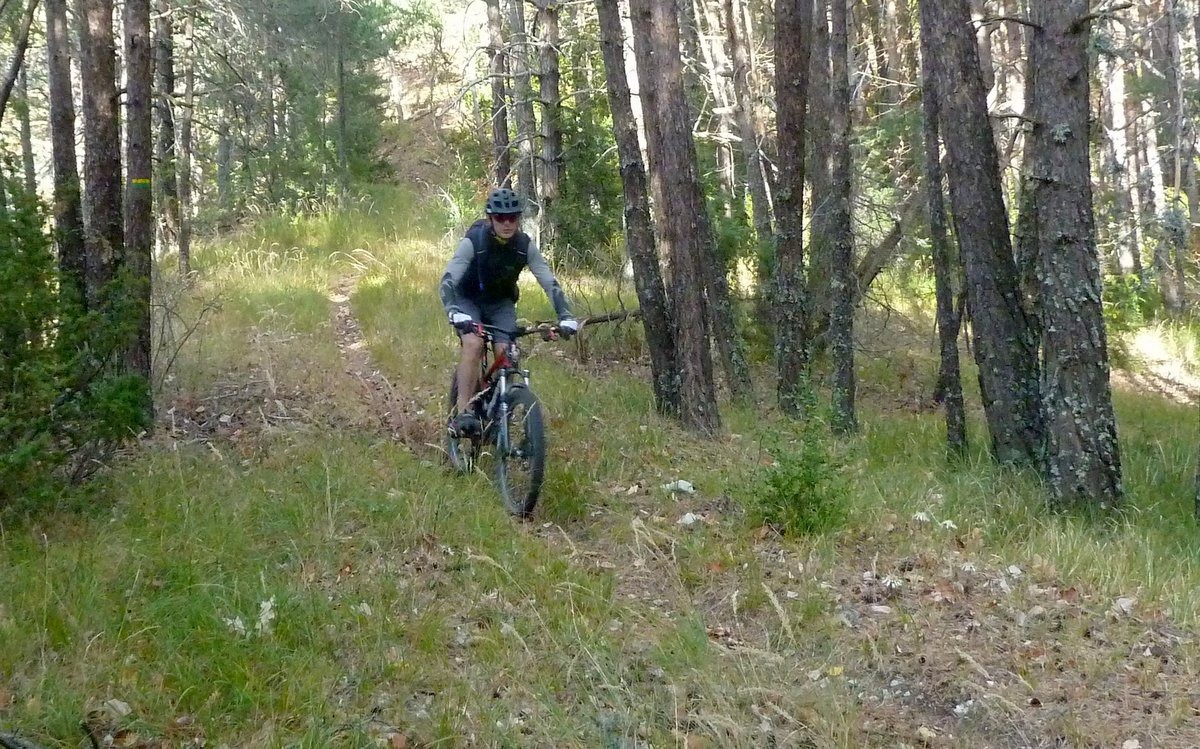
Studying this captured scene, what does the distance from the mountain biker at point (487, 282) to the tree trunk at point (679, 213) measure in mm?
2028

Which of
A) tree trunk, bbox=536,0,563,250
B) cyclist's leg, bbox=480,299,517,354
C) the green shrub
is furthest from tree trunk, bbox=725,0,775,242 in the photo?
the green shrub

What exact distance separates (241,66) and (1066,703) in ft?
59.7

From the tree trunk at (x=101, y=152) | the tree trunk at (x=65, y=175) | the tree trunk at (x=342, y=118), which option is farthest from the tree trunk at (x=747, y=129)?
the tree trunk at (x=342, y=118)

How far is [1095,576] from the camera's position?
546 cm

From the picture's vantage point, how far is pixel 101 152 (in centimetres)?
725

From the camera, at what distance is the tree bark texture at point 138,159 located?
7.63m

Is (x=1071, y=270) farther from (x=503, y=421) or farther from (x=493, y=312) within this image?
(x=493, y=312)

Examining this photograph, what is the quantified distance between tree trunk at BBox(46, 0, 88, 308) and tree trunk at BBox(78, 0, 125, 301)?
5.2 inches

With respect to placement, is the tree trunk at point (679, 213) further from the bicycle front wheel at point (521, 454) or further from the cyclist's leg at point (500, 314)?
the bicycle front wheel at point (521, 454)

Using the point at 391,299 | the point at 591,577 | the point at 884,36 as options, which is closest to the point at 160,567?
the point at 591,577

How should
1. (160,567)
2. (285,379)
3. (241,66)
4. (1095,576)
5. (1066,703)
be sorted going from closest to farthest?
(1066,703)
(160,567)
(1095,576)
(285,379)
(241,66)

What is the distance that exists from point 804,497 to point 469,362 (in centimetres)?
268

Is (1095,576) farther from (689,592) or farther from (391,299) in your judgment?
(391,299)

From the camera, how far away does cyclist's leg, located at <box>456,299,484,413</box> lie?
7.20 metres
